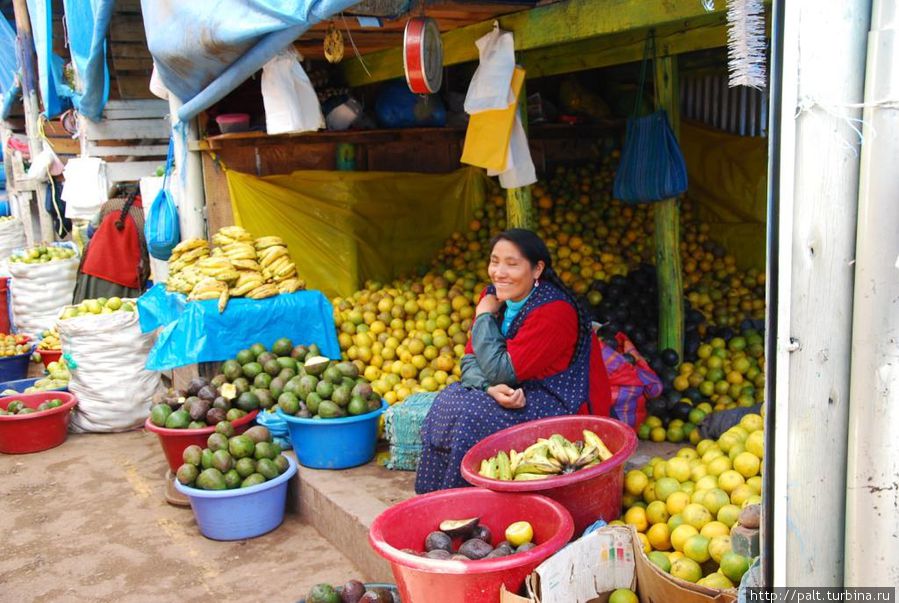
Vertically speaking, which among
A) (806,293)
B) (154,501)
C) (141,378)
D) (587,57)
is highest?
(587,57)

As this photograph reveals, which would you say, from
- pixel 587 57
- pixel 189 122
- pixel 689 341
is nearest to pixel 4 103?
pixel 189 122

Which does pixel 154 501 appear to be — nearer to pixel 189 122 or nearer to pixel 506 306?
pixel 506 306

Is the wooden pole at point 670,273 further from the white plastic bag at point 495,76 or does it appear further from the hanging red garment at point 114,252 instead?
the hanging red garment at point 114,252

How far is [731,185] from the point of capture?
7.18m

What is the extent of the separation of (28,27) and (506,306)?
796 centimetres

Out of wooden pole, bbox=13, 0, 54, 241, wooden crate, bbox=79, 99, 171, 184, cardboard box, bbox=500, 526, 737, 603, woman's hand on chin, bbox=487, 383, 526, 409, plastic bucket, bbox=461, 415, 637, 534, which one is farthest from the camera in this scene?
wooden pole, bbox=13, 0, 54, 241

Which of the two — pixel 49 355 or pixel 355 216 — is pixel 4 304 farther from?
pixel 355 216

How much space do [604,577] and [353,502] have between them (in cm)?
180

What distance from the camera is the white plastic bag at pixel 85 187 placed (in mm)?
7379

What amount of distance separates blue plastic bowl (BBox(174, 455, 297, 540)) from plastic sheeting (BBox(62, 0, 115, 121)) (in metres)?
4.29

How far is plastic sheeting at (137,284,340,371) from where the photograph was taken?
16.6 feet

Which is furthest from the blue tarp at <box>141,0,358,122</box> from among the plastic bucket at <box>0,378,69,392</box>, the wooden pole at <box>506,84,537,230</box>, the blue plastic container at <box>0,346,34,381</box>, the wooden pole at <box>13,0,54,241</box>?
the wooden pole at <box>13,0,54,241</box>

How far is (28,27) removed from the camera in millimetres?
8758

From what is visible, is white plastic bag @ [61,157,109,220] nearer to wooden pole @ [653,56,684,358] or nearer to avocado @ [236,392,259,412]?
avocado @ [236,392,259,412]
